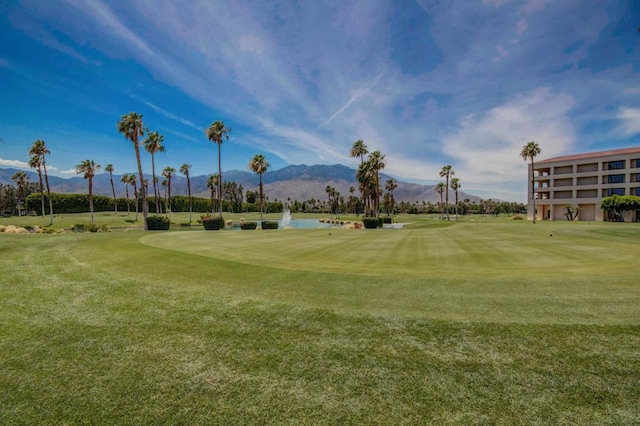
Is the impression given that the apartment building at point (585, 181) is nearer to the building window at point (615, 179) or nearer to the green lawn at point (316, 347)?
the building window at point (615, 179)

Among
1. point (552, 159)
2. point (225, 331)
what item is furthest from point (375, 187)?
point (225, 331)

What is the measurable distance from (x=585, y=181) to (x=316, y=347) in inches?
3530

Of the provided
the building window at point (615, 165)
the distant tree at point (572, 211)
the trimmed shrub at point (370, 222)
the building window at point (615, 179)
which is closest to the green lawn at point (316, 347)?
the trimmed shrub at point (370, 222)

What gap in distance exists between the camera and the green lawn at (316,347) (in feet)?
11.5

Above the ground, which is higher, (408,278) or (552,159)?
(552,159)

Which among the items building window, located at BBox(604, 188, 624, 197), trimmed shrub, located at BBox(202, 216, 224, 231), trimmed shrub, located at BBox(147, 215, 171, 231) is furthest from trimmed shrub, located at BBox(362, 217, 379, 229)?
building window, located at BBox(604, 188, 624, 197)

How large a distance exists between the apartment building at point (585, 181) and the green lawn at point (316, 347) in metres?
77.1

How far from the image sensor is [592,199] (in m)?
66.6

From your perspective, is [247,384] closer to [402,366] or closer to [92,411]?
[92,411]

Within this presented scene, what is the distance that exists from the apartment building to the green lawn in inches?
3036

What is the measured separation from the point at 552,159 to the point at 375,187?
48598 millimetres

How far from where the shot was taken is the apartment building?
6275 cm

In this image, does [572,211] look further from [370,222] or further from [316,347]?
[316,347]

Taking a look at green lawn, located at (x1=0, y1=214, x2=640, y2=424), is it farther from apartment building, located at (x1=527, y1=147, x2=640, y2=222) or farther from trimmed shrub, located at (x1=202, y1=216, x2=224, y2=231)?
apartment building, located at (x1=527, y1=147, x2=640, y2=222)
